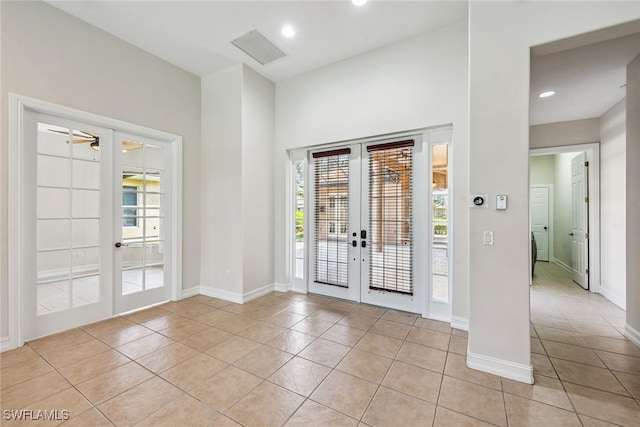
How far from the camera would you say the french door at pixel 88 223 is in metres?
2.79

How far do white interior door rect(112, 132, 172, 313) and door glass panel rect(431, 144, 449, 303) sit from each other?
3.71 meters

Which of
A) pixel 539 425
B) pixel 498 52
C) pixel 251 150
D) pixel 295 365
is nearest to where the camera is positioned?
pixel 539 425

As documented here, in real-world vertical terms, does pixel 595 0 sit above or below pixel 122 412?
above

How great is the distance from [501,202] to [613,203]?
11.6 feet

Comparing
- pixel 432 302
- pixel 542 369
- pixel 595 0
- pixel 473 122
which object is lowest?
pixel 542 369

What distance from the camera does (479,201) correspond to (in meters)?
2.33

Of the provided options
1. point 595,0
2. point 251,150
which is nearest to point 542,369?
point 595,0

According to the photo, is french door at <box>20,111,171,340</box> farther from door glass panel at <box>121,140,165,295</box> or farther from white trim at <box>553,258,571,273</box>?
white trim at <box>553,258,571,273</box>

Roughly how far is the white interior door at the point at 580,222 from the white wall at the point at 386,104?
348 centimetres

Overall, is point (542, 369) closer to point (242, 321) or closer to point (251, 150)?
point (242, 321)

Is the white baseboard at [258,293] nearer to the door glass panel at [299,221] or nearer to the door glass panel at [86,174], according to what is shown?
the door glass panel at [299,221]

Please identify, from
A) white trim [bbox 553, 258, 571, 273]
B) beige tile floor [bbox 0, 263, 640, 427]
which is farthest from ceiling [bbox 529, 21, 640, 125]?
white trim [bbox 553, 258, 571, 273]

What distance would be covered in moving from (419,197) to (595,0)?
213 centimetres

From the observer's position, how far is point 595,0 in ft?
6.43
